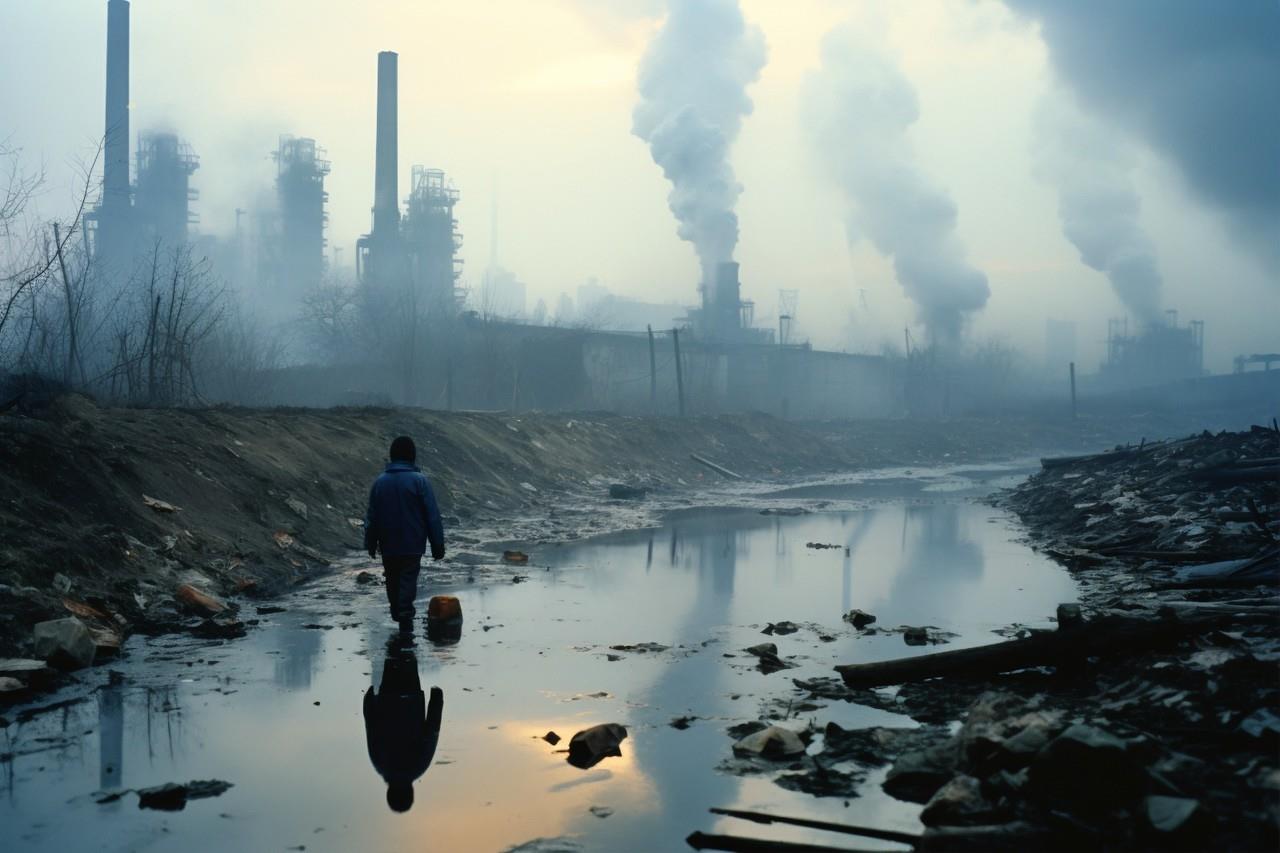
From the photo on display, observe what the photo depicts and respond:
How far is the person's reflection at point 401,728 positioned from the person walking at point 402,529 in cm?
127

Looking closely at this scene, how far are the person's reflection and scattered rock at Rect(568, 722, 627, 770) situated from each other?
0.71 m

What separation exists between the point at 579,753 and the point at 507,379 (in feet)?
137

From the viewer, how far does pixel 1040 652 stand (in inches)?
258

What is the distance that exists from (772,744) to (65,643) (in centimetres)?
470

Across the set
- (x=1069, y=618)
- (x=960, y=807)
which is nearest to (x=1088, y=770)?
(x=960, y=807)

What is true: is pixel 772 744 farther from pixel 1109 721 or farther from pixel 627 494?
pixel 627 494

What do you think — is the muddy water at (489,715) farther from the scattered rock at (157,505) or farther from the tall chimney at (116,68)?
the tall chimney at (116,68)

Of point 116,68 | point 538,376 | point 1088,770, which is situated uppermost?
point 116,68

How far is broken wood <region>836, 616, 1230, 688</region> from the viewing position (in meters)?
6.50

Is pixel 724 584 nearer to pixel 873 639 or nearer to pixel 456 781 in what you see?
pixel 873 639

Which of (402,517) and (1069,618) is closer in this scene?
(1069,618)

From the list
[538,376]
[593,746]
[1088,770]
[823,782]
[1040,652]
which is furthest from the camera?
[538,376]

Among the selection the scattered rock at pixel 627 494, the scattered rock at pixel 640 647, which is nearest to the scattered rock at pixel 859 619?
the scattered rock at pixel 640 647

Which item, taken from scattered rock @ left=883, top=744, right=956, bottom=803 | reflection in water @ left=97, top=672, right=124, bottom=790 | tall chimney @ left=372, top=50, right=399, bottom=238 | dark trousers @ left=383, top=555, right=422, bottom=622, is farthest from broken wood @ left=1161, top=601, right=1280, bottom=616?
tall chimney @ left=372, top=50, right=399, bottom=238
